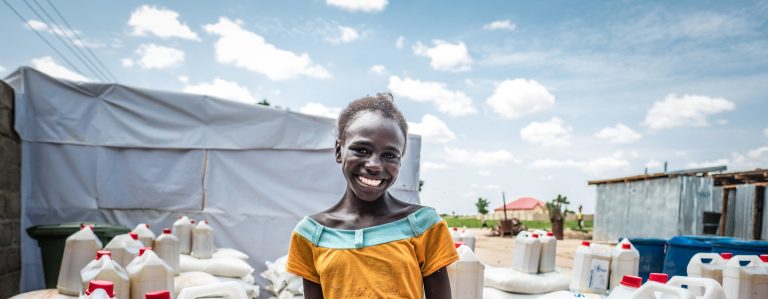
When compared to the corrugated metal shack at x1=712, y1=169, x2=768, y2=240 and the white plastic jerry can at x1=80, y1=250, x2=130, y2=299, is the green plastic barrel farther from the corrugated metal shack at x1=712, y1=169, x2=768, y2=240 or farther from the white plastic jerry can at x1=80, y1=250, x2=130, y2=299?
the corrugated metal shack at x1=712, y1=169, x2=768, y2=240

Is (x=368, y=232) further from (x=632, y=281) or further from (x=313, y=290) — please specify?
(x=632, y=281)

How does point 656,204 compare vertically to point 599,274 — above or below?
above

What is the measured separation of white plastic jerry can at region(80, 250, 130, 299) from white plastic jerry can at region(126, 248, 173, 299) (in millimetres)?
36

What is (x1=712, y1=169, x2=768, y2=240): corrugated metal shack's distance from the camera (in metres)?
11.6

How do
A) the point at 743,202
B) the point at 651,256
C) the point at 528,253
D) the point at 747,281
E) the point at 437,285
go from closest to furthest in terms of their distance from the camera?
the point at 437,285, the point at 747,281, the point at 528,253, the point at 651,256, the point at 743,202

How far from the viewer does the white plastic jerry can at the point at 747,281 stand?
105 inches

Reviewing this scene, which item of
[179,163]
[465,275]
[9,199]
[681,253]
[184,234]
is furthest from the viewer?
[179,163]

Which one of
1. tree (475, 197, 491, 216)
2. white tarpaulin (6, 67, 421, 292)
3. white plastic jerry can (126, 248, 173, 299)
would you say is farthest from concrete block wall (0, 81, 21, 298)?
tree (475, 197, 491, 216)

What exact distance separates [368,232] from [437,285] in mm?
270

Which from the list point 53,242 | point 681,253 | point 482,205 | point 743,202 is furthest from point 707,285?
point 482,205

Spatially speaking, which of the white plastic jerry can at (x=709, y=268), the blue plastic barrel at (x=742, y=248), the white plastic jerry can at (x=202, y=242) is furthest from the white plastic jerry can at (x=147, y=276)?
the blue plastic barrel at (x=742, y=248)

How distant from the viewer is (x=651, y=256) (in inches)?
167

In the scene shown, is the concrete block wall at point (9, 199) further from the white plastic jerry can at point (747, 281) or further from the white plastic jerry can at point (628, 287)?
the white plastic jerry can at point (747, 281)

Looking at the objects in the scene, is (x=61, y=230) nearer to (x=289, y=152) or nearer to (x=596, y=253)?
(x=289, y=152)
